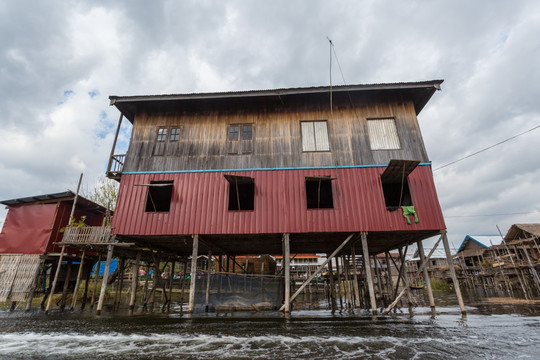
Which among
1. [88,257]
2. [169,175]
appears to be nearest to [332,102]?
[169,175]

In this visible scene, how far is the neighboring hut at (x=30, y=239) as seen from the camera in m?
17.0

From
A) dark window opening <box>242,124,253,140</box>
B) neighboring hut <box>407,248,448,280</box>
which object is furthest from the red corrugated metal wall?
neighboring hut <box>407,248,448,280</box>

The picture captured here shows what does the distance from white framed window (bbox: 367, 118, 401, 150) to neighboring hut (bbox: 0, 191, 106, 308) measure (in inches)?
754

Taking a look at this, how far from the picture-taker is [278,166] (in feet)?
46.9

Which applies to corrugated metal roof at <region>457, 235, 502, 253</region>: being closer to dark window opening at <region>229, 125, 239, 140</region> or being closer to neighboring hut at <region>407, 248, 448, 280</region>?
neighboring hut at <region>407, 248, 448, 280</region>

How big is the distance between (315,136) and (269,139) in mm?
2595

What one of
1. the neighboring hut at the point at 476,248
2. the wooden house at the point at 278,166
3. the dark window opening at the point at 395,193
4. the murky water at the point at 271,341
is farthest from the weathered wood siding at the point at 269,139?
the neighboring hut at the point at 476,248

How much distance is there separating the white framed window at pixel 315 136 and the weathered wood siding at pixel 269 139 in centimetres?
24

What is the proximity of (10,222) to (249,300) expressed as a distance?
1889 centimetres

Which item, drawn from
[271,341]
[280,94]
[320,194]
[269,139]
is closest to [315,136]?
[269,139]

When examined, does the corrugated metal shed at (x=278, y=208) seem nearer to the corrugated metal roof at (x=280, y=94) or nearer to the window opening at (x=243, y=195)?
the window opening at (x=243, y=195)

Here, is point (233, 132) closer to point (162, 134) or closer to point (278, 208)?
point (162, 134)

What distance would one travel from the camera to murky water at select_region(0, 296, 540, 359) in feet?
20.6

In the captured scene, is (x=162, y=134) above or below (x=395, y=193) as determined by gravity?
above
